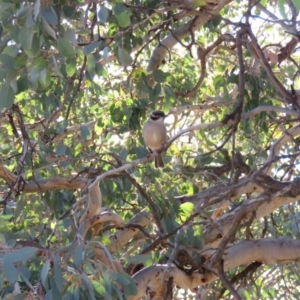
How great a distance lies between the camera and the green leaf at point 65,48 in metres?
2.81

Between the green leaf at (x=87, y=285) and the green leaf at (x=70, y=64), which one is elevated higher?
the green leaf at (x=70, y=64)

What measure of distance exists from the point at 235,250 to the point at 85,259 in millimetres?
1928

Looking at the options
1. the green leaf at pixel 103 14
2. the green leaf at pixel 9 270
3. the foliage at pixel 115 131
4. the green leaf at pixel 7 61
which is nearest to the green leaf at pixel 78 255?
the foliage at pixel 115 131

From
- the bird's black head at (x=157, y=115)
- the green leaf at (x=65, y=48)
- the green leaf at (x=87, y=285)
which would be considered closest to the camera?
the green leaf at (x=87, y=285)

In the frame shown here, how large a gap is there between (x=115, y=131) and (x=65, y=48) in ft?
8.23

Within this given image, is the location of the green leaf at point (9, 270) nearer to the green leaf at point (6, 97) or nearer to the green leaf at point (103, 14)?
the green leaf at point (6, 97)

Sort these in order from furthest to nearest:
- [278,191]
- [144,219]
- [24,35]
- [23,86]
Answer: [144,219] < [278,191] < [23,86] < [24,35]

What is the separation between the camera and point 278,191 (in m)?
3.89

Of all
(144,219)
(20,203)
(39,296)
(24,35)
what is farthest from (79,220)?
(24,35)

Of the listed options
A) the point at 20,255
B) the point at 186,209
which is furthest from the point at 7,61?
the point at 186,209

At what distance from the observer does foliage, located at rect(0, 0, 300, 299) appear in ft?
9.47

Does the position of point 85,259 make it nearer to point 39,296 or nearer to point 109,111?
point 39,296

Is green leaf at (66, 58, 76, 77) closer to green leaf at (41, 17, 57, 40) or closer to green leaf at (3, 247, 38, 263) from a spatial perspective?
green leaf at (41, 17, 57, 40)

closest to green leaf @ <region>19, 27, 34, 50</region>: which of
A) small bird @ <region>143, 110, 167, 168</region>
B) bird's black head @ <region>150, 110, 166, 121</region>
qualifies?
bird's black head @ <region>150, 110, 166, 121</region>
